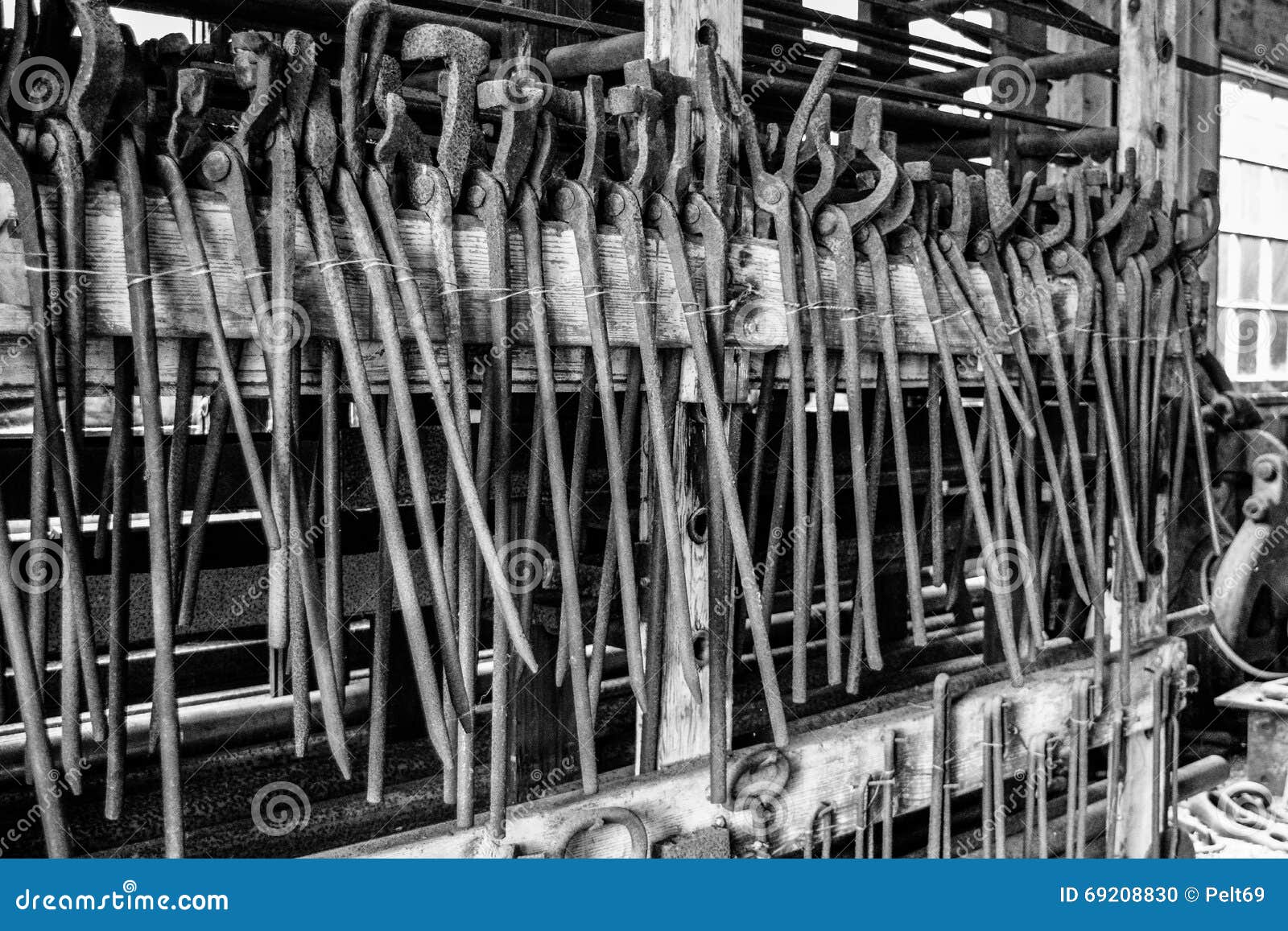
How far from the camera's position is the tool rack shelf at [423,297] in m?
1.34

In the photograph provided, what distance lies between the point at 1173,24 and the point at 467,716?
221cm

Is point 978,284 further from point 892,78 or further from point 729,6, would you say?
point 892,78

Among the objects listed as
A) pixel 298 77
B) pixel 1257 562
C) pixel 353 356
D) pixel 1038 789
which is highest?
pixel 298 77

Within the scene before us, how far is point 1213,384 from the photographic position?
9.47 ft

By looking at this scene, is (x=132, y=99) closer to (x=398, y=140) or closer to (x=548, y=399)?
(x=398, y=140)

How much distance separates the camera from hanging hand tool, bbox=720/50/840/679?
1.88 metres

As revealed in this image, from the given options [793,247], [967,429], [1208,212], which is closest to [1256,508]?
[1208,212]

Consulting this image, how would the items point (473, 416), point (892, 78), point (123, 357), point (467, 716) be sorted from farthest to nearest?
point (892, 78)
point (473, 416)
point (467, 716)
point (123, 357)

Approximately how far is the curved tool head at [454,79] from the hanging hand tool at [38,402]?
48 centimetres

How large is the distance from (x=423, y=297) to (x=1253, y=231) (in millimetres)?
5365

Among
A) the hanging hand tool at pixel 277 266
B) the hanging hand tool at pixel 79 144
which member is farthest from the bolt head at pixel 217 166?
the hanging hand tool at pixel 79 144

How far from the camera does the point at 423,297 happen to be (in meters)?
1.58

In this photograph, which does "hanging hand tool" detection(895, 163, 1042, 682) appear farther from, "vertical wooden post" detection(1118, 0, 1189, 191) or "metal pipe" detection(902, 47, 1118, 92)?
"metal pipe" detection(902, 47, 1118, 92)

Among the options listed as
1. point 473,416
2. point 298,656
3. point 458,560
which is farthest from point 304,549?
point 473,416
